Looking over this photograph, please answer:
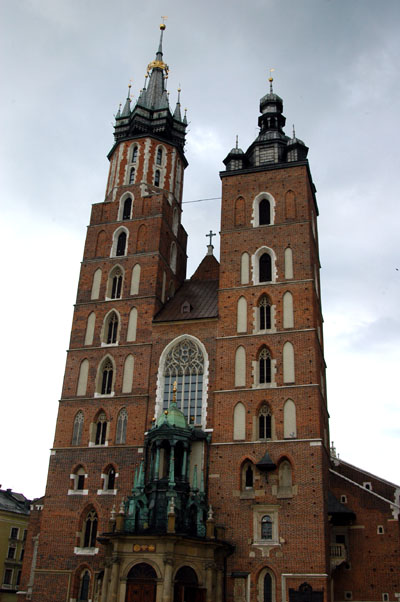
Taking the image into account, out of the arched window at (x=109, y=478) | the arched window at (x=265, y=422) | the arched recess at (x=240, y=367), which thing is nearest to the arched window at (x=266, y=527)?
the arched window at (x=265, y=422)

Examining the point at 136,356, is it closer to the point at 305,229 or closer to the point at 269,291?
the point at 269,291

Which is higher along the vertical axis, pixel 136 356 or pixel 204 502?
pixel 136 356

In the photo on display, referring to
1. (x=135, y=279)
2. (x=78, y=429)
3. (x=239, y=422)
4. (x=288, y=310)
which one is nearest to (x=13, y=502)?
(x=78, y=429)

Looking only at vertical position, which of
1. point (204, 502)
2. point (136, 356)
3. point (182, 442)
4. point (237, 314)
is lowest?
point (204, 502)

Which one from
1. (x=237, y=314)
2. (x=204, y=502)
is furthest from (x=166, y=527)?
(x=237, y=314)

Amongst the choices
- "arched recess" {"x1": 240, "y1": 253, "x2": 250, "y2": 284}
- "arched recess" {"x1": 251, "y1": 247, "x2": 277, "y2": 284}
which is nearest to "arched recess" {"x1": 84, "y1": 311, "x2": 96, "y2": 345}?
"arched recess" {"x1": 240, "y1": 253, "x2": 250, "y2": 284}

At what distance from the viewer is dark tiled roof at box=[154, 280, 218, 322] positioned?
33.4 meters

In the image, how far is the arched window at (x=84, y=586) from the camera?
28.2 m

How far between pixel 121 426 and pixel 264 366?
772 cm

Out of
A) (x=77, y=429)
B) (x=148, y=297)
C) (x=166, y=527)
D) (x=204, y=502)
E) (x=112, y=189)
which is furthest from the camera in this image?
(x=112, y=189)

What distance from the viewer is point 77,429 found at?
105 feet

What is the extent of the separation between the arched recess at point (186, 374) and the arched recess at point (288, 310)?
436cm

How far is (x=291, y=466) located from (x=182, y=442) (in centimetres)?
497

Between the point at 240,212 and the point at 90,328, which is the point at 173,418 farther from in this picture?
the point at 240,212
